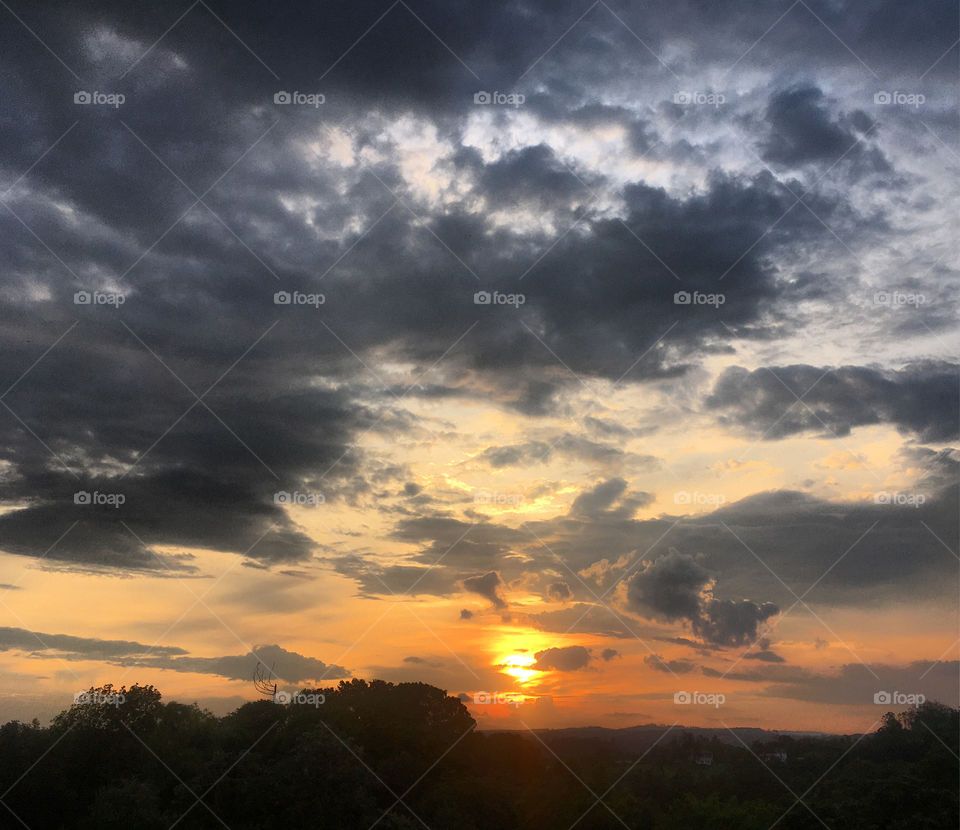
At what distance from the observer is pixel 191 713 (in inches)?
2312

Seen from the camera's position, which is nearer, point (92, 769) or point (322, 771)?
point (322, 771)

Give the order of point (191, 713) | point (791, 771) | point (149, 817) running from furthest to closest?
point (191, 713)
point (791, 771)
point (149, 817)

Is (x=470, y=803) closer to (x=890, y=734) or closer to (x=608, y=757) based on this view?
(x=608, y=757)

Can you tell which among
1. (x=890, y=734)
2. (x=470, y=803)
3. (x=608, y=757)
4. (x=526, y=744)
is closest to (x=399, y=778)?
(x=470, y=803)

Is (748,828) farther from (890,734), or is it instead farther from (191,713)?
(191,713)

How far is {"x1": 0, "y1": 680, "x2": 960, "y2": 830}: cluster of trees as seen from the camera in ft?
135

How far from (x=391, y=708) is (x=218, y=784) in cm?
1695

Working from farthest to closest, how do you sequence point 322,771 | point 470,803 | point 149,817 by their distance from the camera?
1. point 470,803
2. point 322,771
3. point 149,817

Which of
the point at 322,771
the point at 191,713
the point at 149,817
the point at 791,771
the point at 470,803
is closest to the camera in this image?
the point at 149,817

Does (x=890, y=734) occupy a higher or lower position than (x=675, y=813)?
higher

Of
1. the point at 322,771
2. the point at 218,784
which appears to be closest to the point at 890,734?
the point at 322,771

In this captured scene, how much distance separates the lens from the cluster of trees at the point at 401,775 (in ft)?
135

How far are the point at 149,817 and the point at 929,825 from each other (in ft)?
125

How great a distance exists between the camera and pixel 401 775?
48688mm
